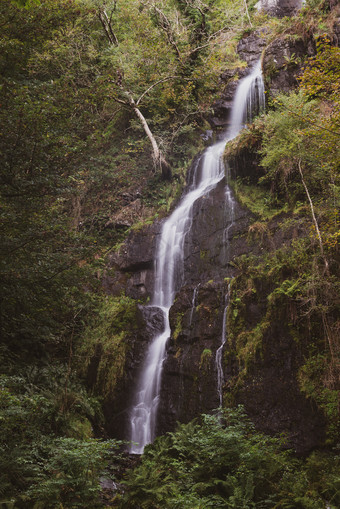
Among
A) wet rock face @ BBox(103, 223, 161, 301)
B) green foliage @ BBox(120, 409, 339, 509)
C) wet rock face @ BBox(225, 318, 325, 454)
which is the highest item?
wet rock face @ BBox(103, 223, 161, 301)

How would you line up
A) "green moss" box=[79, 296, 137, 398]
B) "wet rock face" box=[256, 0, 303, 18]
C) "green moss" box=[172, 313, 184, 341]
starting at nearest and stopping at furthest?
"green moss" box=[172, 313, 184, 341] → "green moss" box=[79, 296, 137, 398] → "wet rock face" box=[256, 0, 303, 18]

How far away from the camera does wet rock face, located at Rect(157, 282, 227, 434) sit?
7781 mm

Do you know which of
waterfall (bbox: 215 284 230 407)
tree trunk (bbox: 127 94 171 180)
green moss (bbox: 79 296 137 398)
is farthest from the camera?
tree trunk (bbox: 127 94 171 180)

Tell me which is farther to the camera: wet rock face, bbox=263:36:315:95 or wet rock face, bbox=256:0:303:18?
wet rock face, bbox=256:0:303:18

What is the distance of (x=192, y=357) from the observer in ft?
27.6

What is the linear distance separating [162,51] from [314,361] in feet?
52.3

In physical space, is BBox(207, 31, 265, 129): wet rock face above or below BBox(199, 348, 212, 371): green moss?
above

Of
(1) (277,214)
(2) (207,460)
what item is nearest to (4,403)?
(2) (207,460)

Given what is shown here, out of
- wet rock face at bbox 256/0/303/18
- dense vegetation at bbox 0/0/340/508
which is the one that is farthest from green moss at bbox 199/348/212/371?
wet rock face at bbox 256/0/303/18

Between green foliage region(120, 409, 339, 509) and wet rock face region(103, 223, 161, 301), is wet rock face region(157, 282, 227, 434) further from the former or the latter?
wet rock face region(103, 223, 161, 301)

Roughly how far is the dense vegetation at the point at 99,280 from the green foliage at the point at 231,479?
3 centimetres

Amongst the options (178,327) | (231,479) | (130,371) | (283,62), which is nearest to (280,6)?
(283,62)

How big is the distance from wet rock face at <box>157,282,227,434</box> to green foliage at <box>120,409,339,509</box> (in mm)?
1932

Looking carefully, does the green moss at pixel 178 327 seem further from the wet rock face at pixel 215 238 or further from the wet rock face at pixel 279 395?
the wet rock face at pixel 279 395
